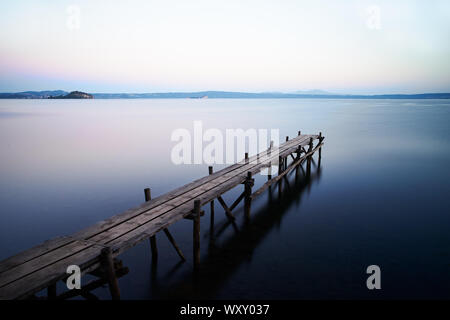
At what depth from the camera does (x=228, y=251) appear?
29.0 ft

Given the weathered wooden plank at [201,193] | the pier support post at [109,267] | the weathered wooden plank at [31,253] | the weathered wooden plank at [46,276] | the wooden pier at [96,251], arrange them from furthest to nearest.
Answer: the weathered wooden plank at [201,193], the pier support post at [109,267], the weathered wooden plank at [31,253], the wooden pier at [96,251], the weathered wooden plank at [46,276]

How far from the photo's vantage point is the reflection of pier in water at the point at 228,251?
7.09 m

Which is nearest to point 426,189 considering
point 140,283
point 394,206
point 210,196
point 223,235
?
point 394,206

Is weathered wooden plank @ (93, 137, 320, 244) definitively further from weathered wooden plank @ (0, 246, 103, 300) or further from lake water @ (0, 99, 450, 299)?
lake water @ (0, 99, 450, 299)

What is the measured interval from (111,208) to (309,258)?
318 inches

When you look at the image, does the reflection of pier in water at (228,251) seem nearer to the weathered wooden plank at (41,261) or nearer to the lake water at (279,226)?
the lake water at (279,226)

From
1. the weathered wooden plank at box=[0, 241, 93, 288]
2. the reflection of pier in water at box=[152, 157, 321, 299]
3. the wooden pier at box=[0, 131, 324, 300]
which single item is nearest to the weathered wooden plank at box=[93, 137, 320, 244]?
the wooden pier at box=[0, 131, 324, 300]

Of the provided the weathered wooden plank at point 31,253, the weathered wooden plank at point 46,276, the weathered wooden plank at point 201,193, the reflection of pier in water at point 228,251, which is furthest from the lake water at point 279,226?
the weathered wooden plank at point 46,276

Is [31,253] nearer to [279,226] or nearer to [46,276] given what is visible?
[46,276]

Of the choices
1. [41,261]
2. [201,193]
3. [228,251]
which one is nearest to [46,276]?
[41,261]

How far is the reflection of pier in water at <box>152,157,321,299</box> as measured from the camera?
7090 millimetres

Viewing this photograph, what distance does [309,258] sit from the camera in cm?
856

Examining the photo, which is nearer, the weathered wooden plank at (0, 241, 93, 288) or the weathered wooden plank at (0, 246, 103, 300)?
the weathered wooden plank at (0, 246, 103, 300)
